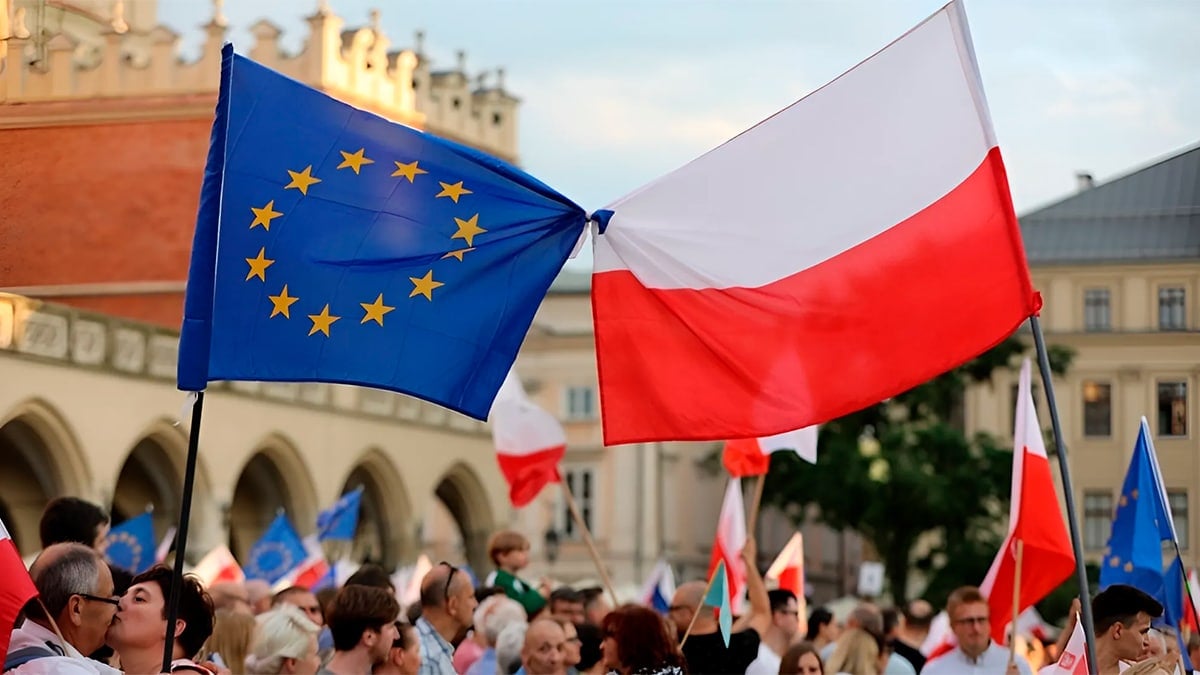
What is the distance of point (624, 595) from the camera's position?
2772cm

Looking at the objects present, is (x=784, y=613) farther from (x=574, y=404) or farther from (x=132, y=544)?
(x=574, y=404)

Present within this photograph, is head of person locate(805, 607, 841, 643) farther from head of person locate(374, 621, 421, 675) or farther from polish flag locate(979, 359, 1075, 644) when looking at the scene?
head of person locate(374, 621, 421, 675)

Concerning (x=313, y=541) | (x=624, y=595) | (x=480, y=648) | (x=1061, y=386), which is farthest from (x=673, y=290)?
(x=624, y=595)

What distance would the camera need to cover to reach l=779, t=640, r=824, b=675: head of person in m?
9.48

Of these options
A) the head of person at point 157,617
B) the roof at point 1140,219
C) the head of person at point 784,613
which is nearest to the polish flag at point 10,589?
the head of person at point 157,617

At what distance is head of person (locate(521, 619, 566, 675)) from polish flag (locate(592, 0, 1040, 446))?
144 centimetres

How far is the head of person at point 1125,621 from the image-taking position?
27.4 ft

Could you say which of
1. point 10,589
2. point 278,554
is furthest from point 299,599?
point 278,554

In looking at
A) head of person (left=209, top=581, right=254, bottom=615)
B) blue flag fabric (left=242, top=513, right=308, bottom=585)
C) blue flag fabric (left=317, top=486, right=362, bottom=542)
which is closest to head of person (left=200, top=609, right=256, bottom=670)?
head of person (left=209, top=581, right=254, bottom=615)

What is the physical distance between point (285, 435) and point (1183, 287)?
27015 mm

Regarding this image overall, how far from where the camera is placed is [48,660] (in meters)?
5.65

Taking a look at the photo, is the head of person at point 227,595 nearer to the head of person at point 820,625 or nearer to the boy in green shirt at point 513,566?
the boy in green shirt at point 513,566

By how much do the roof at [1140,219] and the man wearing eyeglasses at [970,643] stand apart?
203 cm

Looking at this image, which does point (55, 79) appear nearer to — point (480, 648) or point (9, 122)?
point (9, 122)
